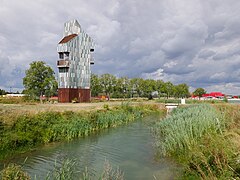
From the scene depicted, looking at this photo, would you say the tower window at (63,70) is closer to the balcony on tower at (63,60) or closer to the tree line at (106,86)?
the balcony on tower at (63,60)

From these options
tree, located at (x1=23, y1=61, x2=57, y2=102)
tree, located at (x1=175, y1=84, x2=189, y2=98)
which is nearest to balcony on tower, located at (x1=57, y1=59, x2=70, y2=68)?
tree, located at (x1=23, y1=61, x2=57, y2=102)

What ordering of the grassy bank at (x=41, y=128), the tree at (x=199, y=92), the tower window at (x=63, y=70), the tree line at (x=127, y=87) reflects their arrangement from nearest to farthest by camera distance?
the grassy bank at (x=41, y=128) < the tower window at (x=63, y=70) < the tree line at (x=127, y=87) < the tree at (x=199, y=92)

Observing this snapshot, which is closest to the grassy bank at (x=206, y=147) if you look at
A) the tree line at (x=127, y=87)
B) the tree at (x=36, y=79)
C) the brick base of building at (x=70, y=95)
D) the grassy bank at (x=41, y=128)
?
the grassy bank at (x=41, y=128)

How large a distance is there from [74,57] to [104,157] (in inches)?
1204

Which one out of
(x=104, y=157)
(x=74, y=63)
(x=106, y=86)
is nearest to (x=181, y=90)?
(x=106, y=86)

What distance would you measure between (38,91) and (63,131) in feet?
105

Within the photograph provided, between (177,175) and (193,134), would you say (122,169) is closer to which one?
(177,175)

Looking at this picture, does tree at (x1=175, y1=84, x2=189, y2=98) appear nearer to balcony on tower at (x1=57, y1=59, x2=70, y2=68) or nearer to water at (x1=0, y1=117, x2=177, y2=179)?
balcony on tower at (x1=57, y1=59, x2=70, y2=68)

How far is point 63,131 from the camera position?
13930 mm

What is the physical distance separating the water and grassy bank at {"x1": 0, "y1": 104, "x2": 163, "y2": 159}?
2.38ft

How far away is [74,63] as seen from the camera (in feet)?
125

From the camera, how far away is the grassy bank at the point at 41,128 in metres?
10.4

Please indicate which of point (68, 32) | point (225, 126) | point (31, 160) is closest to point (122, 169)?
point (31, 160)

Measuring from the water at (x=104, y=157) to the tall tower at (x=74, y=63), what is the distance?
79.8ft
